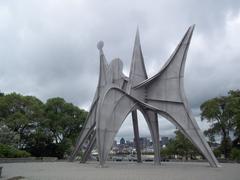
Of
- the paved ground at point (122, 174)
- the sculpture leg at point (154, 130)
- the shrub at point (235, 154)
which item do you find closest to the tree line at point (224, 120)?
the shrub at point (235, 154)

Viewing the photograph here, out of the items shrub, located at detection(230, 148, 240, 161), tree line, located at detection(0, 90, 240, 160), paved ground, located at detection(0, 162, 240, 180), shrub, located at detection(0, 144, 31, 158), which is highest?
tree line, located at detection(0, 90, 240, 160)

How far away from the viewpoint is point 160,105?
26344 millimetres

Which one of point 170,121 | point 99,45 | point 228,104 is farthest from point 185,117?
point 228,104

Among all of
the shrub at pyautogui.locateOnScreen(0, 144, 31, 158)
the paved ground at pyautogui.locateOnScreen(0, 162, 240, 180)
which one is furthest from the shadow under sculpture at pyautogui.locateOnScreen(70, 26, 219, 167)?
the shrub at pyautogui.locateOnScreen(0, 144, 31, 158)

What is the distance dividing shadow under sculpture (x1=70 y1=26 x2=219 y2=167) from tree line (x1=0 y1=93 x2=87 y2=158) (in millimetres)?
15816

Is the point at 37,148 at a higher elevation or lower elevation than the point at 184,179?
higher

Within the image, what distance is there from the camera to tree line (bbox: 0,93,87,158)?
42.9m

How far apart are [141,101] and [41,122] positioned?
22253mm

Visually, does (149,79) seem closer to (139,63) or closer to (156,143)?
(139,63)

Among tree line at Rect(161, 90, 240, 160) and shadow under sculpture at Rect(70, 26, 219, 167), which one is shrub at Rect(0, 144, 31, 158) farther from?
tree line at Rect(161, 90, 240, 160)

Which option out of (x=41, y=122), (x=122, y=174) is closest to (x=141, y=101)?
Result: (x=122, y=174)

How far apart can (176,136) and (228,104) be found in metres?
14.8

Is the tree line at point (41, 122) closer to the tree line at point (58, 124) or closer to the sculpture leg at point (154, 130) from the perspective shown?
the tree line at point (58, 124)

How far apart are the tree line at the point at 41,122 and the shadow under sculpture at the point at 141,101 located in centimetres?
1582
